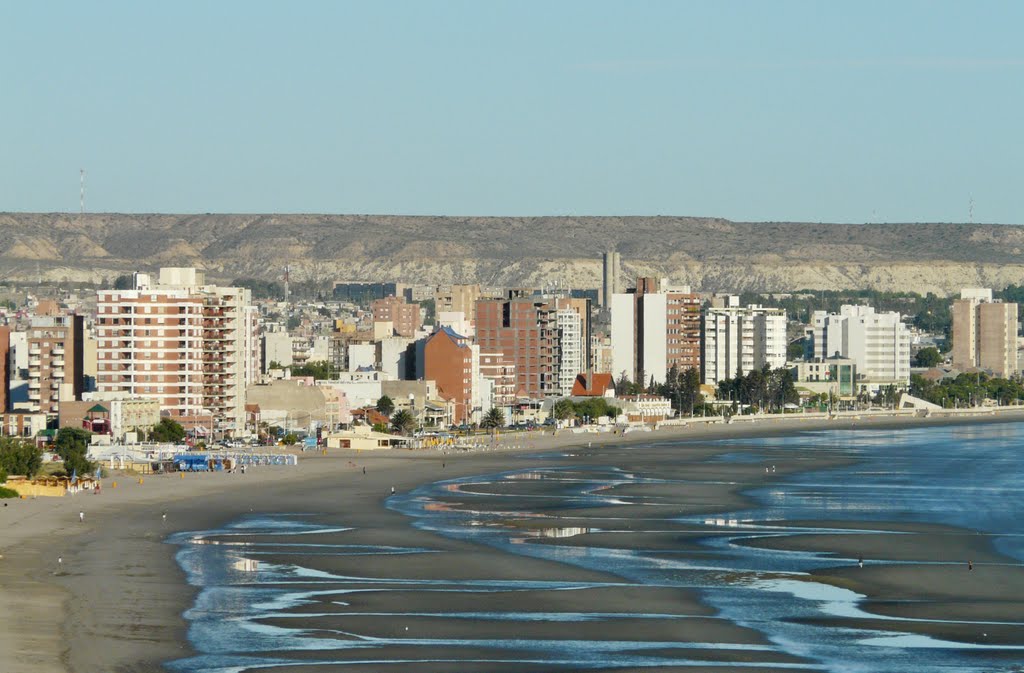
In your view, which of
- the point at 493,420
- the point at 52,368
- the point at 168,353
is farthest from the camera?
the point at 493,420

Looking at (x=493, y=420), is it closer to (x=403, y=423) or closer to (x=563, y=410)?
(x=403, y=423)

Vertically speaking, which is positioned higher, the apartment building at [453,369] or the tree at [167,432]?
the apartment building at [453,369]

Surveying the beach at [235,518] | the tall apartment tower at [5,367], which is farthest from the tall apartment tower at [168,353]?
the beach at [235,518]

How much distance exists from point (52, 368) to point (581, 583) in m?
99.3

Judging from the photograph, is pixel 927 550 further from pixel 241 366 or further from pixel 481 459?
pixel 241 366

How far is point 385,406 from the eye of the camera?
17362 cm

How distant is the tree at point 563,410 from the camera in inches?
7480

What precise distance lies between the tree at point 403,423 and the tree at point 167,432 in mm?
30380

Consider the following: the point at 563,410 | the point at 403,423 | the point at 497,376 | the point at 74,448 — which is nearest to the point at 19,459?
the point at 74,448

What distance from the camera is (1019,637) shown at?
49.4 meters

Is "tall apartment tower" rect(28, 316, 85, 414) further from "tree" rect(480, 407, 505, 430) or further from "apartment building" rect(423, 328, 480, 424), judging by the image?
"apartment building" rect(423, 328, 480, 424)

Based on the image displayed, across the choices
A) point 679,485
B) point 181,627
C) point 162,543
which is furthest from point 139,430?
point 181,627

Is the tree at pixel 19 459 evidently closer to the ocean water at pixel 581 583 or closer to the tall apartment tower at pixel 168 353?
the ocean water at pixel 581 583

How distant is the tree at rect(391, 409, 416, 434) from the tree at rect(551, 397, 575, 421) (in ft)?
97.2
